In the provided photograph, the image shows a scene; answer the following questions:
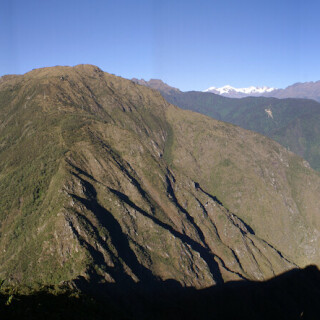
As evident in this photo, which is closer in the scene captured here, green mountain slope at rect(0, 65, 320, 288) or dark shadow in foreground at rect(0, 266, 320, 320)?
dark shadow in foreground at rect(0, 266, 320, 320)

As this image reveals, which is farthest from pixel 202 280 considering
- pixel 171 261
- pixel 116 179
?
pixel 116 179

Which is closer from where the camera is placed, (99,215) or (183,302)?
(183,302)

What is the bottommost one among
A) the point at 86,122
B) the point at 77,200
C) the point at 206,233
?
the point at 206,233

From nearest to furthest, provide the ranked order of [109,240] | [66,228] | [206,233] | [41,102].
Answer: [66,228], [109,240], [206,233], [41,102]

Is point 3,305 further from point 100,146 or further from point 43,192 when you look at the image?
point 100,146

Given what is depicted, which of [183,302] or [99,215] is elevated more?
[99,215]

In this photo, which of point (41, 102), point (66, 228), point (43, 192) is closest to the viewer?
point (66, 228)

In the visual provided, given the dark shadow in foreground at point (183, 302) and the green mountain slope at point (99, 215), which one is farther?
the green mountain slope at point (99, 215)

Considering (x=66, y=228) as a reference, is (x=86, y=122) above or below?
above
